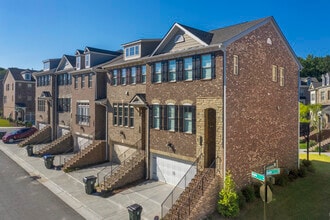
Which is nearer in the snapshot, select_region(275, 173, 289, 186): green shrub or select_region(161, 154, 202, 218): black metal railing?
select_region(161, 154, 202, 218): black metal railing

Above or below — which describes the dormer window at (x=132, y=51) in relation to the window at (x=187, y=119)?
above

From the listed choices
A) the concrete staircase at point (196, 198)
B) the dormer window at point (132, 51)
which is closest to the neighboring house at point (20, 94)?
the dormer window at point (132, 51)

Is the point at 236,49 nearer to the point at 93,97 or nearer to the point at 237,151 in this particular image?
the point at 237,151

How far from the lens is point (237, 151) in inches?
567

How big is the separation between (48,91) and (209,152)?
27.8m

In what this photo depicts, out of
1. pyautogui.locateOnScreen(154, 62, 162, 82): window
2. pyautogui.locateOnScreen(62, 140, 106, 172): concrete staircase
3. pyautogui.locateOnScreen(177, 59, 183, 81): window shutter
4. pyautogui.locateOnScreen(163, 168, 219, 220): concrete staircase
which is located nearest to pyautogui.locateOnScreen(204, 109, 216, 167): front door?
pyautogui.locateOnScreen(163, 168, 219, 220): concrete staircase

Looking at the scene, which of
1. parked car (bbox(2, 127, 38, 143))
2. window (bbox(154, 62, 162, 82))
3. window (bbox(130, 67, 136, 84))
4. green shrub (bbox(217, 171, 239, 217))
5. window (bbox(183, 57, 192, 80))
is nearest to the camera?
green shrub (bbox(217, 171, 239, 217))

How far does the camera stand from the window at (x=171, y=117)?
16.5 meters

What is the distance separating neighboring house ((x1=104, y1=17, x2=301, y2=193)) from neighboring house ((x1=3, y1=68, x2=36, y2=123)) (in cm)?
4417

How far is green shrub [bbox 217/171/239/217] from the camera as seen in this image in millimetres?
12750

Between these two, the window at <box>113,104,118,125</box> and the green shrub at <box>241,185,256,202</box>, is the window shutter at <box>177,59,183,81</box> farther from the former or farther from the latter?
the window at <box>113,104,118,125</box>

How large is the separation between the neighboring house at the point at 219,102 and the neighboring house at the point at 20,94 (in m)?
44.2

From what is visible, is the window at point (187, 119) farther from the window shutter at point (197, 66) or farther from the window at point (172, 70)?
the window at point (172, 70)

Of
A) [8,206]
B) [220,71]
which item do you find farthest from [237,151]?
[8,206]
